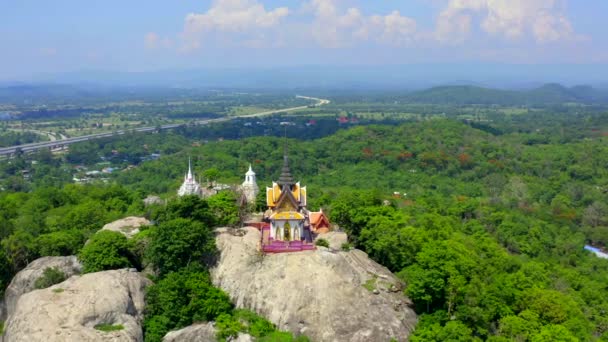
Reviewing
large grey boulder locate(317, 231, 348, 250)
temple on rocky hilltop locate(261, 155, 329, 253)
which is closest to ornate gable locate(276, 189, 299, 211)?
temple on rocky hilltop locate(261, 155, 329, 253)

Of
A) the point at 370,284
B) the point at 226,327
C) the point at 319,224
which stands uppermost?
the point at 319,224

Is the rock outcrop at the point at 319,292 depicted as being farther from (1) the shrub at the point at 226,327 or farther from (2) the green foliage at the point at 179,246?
(1) the shrub at the point at 226,327

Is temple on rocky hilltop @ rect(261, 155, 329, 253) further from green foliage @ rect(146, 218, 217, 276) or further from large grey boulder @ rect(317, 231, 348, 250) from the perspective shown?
green foliage @ rect(146, 218, 217, 276)

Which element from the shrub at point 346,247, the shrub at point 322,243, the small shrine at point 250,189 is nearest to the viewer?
the shrub at point 322,243

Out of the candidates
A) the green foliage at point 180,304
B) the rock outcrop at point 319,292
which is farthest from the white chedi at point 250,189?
the green foliage at point 180,304

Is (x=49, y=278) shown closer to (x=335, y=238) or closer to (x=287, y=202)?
(x=287, y=202)

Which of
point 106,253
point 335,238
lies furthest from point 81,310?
point 335,238

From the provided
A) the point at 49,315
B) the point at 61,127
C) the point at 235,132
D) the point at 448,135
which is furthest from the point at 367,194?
the point at 61,127
